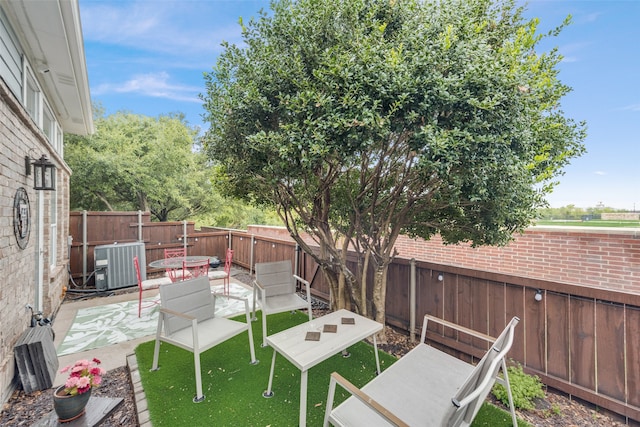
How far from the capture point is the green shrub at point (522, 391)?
8.39 feet

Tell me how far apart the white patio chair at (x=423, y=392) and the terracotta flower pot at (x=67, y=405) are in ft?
6.26

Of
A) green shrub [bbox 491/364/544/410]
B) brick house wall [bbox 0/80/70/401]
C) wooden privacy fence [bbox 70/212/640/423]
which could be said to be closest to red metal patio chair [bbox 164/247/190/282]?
brick house wall [bbox 0/80/70/401]

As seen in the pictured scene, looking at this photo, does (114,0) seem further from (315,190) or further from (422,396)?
(422,396)

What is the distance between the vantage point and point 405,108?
2424mm

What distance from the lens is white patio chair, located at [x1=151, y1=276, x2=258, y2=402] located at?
110 inches

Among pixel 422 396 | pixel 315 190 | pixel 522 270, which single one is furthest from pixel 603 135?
pixel 422 396

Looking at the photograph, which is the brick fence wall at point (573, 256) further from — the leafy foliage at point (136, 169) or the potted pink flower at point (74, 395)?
the leafy foliage at point (136, 169)

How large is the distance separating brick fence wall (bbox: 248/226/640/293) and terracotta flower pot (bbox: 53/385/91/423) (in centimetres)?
596

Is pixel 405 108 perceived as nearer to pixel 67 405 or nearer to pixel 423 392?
pixel 423 392

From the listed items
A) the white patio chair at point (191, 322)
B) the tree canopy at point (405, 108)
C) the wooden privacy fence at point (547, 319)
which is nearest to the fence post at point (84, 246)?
the white patio chair at point (191, 322)

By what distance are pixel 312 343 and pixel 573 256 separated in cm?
653

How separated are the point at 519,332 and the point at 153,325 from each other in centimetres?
513

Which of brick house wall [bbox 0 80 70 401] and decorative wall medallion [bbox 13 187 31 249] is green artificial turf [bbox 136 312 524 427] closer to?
brick house wall [bbox 0 80 70 401]

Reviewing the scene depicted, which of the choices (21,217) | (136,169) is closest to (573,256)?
(21,217)
